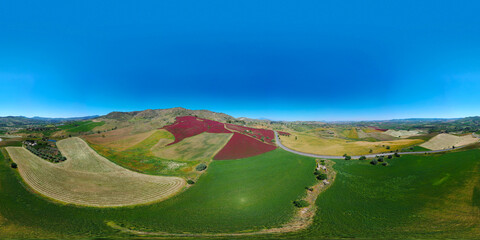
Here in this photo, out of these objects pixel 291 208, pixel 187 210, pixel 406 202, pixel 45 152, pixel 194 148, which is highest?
pixel 45 152

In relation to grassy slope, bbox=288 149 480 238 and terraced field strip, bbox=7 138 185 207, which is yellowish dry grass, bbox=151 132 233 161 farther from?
grassy slope, bbox=288 149 480 238

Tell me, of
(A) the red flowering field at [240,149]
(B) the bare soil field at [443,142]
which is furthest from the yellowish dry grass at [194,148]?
(B) the bare soil field at [443,142]

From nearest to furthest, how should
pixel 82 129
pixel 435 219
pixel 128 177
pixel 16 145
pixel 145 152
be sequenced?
pixel 435 219
pixel 128 177
pixel 16 145
pixel 145 152
pixel 82 129

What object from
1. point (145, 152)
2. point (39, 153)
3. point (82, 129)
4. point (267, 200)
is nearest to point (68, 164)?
point (39, 153)

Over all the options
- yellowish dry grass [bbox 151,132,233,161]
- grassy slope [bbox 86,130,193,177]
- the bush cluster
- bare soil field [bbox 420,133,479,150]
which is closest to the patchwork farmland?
grassy slope [bbox 86,130,193,177]

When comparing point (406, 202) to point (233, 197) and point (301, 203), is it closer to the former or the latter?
point (301, 203)

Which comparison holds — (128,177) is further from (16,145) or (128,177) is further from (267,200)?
(16,145)

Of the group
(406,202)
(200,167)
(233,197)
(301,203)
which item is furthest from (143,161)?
(406,202)
